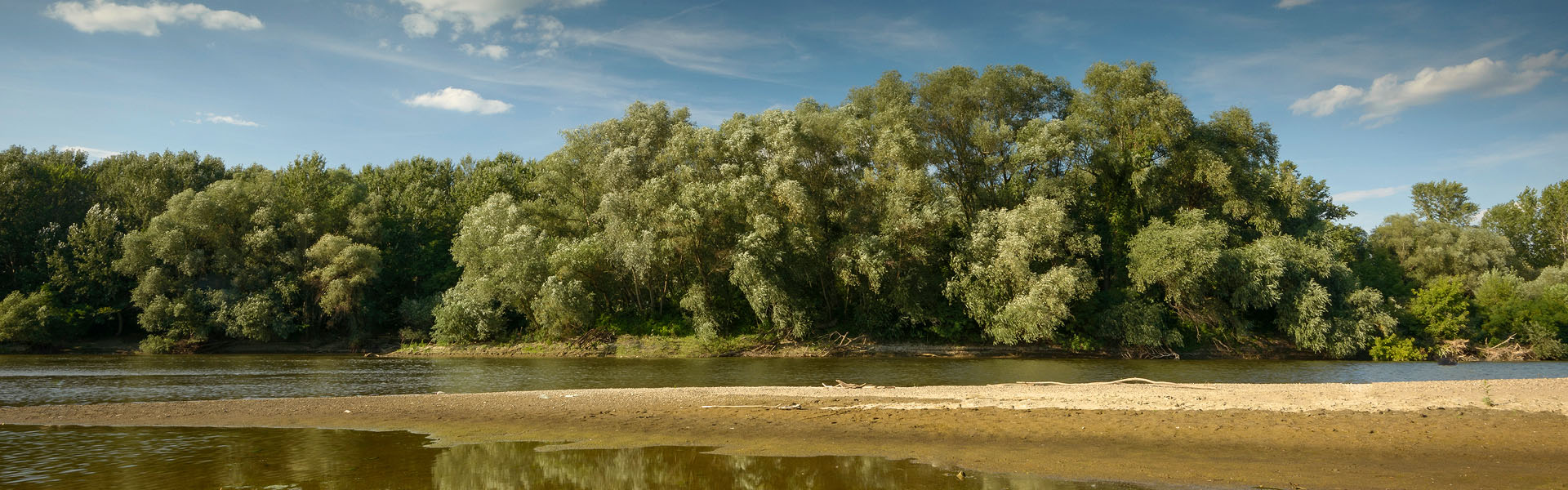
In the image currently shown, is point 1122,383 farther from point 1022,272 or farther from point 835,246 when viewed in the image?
point 835,246

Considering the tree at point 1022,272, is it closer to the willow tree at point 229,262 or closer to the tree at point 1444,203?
the willow tree at point 229,262

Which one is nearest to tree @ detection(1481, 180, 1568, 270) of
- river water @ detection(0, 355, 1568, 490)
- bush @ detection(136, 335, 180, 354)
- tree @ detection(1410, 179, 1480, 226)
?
tree @ detection(1410, 179, 1480, 226)

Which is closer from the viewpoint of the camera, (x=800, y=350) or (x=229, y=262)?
(x=800, y=350)

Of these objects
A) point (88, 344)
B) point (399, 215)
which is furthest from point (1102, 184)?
point (88, 344)

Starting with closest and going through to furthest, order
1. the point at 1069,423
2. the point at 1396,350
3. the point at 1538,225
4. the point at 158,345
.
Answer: the point at 1069,423 → the point at 1396,350 → the point at 158,345 → the point at 1538,225

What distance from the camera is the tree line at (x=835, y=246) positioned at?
4281 cm

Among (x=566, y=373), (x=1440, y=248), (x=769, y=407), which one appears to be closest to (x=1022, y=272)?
(x=566, y=373)

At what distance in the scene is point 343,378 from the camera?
97.8 feet

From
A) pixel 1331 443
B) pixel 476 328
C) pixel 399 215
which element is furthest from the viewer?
pixel 399 215

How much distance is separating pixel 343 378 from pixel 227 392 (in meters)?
5.20

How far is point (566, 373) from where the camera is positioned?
32.8 m

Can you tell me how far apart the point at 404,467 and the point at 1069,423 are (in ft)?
42.4

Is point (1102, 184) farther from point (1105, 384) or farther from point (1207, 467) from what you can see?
point (1207, 467)

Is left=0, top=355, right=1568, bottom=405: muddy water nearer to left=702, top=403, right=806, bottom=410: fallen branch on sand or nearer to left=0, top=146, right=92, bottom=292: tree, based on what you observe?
left=702, top=403, right=806, bottom=410: fallen branch on sand
